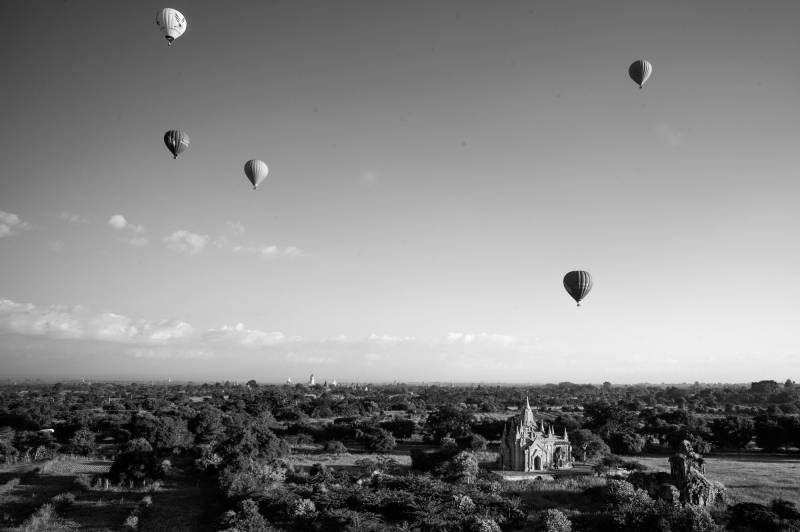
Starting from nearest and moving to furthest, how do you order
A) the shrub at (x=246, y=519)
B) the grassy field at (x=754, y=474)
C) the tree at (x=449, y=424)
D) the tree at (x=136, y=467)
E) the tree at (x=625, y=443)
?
the shrub at (x=246, y=519)
the grassy field at (x=754, y=474)
the tree at (x=136, y=467)
the tree at (x=625, y=443)
the tree at (x=449, y=424)

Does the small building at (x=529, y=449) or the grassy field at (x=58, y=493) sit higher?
the small building at (x=529, y=449)

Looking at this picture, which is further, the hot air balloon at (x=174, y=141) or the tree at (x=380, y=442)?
the tree at (x=380, y=442)

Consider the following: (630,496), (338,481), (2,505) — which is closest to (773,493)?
(630,496)

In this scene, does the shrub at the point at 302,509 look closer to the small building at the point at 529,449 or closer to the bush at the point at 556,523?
the bush at the point at 556,523

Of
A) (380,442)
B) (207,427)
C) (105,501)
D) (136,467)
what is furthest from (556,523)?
(207,427)

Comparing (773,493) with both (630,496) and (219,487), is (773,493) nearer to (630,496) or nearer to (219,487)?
(630,496)

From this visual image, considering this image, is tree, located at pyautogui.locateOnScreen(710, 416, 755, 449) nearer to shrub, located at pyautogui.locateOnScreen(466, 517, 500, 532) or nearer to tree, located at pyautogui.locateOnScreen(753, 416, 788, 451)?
tree, located at pyautogui.locateOnScreen(753, 416, 788, 451)

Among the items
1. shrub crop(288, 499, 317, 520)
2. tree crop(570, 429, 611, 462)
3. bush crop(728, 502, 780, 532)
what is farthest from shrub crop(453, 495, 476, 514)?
tree crop(570, 429, 611, 462)

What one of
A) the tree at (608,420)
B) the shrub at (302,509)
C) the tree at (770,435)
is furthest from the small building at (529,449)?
the tree at (770,435)
